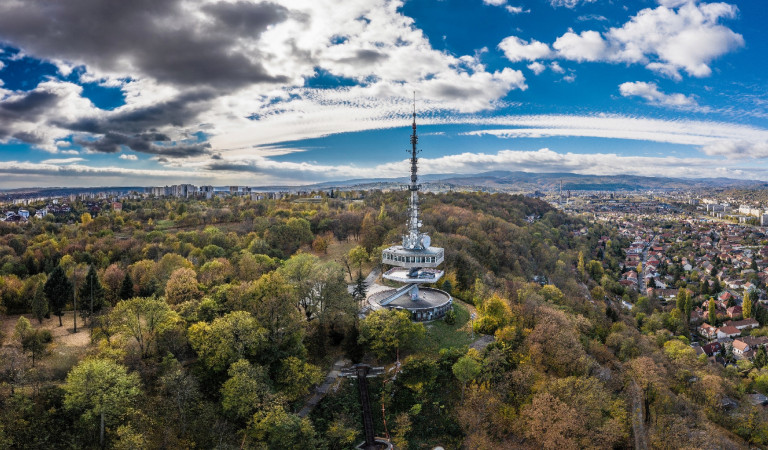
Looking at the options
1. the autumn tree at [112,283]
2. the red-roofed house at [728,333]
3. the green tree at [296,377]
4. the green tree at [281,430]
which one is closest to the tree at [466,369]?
the green tree at [296,377]

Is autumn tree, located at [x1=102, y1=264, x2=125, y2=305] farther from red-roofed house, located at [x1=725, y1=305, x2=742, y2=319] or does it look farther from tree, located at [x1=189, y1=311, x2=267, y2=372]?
red-roofed house, located at [x1=725, y1=305, x2=742, y2=319]

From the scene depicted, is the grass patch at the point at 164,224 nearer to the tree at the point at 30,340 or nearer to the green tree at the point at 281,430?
the tree at the point at 30,340

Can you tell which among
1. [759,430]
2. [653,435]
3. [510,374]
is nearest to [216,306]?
[510,374]

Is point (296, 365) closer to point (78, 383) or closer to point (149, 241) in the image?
point (78, 383)

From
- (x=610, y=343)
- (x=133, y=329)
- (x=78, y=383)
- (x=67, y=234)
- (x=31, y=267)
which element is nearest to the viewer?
(x=78, y=383)

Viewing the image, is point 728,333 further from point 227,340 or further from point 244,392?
point 227,340

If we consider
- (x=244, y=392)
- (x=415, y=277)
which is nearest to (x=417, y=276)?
(x=415, y=277)
